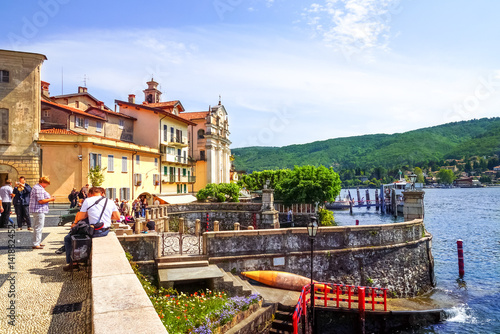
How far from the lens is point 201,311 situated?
362 inches

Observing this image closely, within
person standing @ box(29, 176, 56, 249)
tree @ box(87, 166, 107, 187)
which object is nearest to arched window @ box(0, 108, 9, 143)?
tree @ box(87, 166, 107, 187)

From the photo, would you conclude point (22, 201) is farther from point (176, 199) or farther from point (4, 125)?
point (176, 199)

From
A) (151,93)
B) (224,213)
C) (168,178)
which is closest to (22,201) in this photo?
(224,213)

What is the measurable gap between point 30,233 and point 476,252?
126 feet

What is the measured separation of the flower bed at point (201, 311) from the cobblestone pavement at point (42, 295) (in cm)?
180

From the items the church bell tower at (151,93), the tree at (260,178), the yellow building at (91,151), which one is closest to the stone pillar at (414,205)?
the yellow building at (91,151)

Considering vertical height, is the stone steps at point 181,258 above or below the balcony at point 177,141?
below

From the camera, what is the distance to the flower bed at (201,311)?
7.84 m

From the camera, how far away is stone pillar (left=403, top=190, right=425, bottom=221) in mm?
21422

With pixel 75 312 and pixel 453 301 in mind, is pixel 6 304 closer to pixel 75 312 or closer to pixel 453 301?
pixel 75 312

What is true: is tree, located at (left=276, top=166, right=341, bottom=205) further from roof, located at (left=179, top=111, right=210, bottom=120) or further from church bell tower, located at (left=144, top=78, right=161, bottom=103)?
church bell tower, located at (left=144, top=78, right=161, bottom=103)

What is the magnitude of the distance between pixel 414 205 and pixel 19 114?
99.2 feet

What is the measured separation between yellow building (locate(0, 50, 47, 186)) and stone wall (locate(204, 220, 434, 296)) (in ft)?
69.6

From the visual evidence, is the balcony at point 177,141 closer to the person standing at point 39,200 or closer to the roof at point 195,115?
the roof at point 195,115
